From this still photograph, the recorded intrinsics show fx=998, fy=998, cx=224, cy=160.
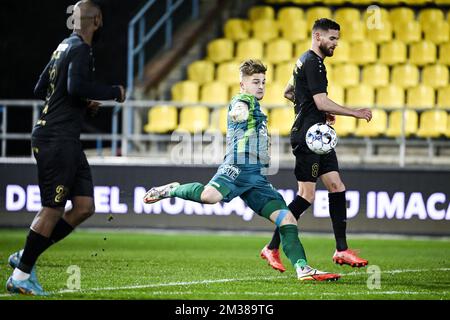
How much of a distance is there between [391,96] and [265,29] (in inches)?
122

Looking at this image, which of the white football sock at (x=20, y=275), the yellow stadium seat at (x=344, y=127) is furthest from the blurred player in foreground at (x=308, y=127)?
the yellow stadium seat at (x=344, y=127)

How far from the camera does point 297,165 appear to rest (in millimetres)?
9305

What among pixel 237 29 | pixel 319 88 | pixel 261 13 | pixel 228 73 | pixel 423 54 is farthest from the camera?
pixel 261 13

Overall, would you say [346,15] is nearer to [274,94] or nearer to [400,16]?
[400,16]

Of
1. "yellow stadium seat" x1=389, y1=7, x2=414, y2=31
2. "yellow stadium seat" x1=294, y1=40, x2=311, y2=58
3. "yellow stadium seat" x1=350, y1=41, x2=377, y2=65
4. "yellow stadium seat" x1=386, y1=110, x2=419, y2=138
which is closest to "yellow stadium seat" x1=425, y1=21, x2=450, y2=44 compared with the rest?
"yellow stadium seat" x1=389, y1=7, x2=414, y2=31

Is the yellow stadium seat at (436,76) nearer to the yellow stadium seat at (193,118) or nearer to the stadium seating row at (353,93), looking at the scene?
the stadium seating row at (353,93)

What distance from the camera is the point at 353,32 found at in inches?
758

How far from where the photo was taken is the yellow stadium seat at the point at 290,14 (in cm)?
1970

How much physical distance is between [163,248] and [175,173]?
263cm

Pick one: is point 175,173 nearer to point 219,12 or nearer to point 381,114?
point 381,114

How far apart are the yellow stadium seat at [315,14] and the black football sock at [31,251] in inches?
503

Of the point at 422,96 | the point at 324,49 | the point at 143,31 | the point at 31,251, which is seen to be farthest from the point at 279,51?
the point at 31,251
